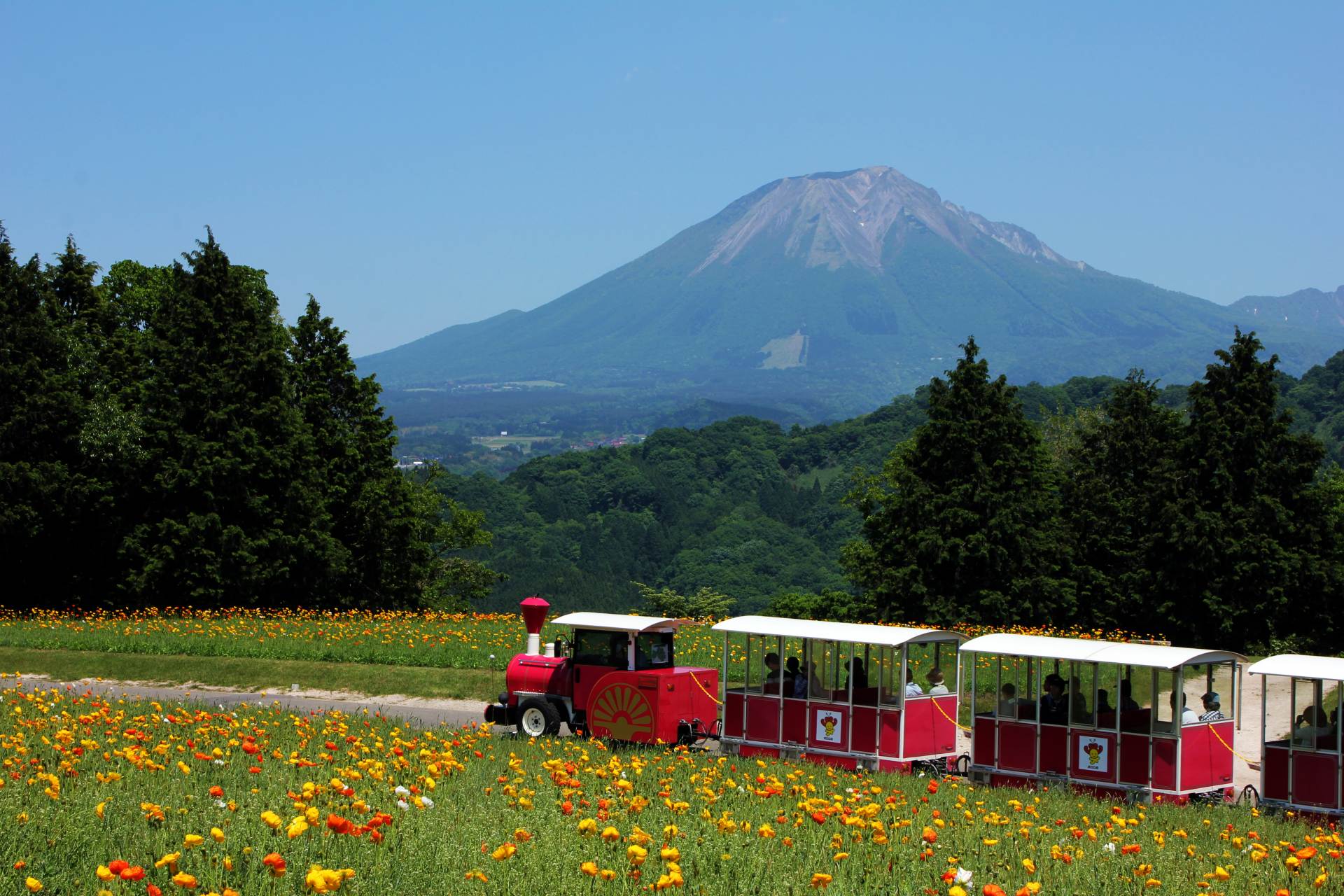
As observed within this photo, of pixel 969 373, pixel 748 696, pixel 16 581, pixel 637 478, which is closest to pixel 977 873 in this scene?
pixel 748 696

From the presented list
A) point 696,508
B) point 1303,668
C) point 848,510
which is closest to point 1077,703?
point 1303,668

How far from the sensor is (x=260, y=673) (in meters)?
29.2

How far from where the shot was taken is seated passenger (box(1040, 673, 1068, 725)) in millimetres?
17859

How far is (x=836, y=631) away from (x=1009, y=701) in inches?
99.4

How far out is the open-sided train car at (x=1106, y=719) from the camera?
55.4 ft

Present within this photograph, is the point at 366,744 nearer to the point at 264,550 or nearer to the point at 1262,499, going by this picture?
the point at 264,550

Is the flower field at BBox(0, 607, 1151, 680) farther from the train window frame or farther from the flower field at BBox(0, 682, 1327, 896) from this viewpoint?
the flower field at BBox(0, 682, 1327, 896)

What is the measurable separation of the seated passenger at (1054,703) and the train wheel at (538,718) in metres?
7.15

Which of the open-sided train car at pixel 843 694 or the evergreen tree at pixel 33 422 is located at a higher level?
the evergreen tree at pixel 33 422

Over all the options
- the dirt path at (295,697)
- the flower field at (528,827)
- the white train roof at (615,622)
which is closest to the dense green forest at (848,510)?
the dirt path at (295,697)

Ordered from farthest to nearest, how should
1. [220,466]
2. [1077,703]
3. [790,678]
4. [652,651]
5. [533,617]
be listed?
1. [220,466]
2. [533,617]
3. [652,651]
4. [790,678]
5. [1077,703]

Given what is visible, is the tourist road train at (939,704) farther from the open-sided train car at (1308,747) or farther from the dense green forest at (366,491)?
the dense green forest at (366,491)

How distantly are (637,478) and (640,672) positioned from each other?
148490mm

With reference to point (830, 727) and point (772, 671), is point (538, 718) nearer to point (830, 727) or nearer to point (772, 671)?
point (772, 671)
